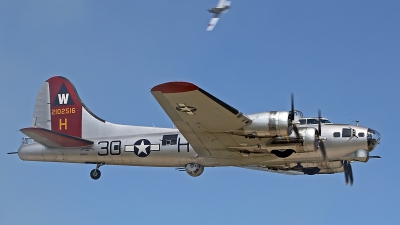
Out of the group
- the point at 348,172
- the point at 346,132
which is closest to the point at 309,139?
the point at 346,132

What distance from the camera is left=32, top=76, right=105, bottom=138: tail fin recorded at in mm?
31562

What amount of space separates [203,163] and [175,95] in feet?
20.5

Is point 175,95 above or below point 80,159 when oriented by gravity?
above

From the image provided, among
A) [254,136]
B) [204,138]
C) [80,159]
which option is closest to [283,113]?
[254,136]

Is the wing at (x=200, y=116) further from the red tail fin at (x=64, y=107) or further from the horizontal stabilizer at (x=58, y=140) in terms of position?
the red tail fin at (x=64, y=107)

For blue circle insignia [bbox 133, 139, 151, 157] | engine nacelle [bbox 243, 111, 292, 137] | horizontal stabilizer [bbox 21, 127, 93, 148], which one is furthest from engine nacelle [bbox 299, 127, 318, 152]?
horizontal stabilizer [bbox 21, 127, 93, 148]

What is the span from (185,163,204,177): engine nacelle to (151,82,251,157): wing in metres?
0.71

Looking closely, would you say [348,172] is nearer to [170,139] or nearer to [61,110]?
[170,139]

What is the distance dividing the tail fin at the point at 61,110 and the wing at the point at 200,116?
6.31 metres

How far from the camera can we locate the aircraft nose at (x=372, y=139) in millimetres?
26812

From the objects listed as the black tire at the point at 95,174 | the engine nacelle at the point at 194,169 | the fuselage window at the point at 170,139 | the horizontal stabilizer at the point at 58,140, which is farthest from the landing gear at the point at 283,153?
the horizontal stabilizer at the point at 58,140

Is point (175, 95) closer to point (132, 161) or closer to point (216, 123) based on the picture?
point (216, 123)

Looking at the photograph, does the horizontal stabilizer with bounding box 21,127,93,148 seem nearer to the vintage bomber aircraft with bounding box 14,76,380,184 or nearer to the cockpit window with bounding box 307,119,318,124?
the vintage bomber aircraft with bounding box 14,76,380,184

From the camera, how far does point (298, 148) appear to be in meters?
26.3
